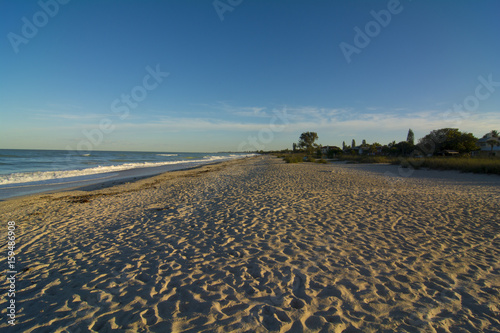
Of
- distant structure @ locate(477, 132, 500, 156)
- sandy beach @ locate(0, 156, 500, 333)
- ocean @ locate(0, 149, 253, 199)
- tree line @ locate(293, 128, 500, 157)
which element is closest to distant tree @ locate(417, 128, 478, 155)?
tree line @ locate(293, 128, 500, 157)

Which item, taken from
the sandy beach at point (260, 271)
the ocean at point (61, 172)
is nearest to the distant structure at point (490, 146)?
the sandy beach at point (260, 271)

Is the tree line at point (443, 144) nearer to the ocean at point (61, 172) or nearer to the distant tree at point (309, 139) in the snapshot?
the distant tree at point (309, 139)

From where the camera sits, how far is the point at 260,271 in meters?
3.83

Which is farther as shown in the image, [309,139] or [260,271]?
[309,139]

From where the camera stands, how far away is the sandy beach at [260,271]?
2.80m

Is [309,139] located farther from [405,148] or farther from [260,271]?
[260,271]

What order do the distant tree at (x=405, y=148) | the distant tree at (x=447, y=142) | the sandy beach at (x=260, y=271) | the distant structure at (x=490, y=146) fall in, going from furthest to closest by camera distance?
the distant tree at (x=405, y=148) < the distant structure at (x=490, y=146) < the distant tree at (x=447, y=142) < the sandy beach at (x=260, y=271)

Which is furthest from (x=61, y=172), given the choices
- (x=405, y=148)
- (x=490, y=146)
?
(x=490, y=146)

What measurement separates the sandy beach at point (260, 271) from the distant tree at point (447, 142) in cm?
3919

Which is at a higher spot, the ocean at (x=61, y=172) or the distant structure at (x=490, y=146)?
the distant structure at (x=490, y=146)

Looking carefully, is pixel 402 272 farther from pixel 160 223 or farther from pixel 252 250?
pixel 160 223

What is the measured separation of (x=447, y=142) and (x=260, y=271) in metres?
48.3

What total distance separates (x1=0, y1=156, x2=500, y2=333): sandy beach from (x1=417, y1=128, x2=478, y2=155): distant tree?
3919cm

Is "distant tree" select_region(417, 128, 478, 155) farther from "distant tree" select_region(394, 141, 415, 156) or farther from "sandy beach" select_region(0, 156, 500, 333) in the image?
"sandy beach" select_region(0, 156, 500, 333)
